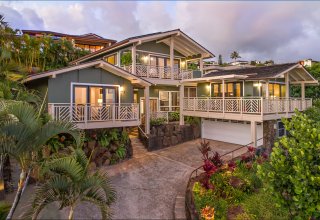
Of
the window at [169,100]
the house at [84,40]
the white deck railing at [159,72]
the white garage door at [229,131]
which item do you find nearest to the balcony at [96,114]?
the white deck railing at [159,72]

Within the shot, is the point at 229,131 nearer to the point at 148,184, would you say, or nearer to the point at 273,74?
the point at 273,74

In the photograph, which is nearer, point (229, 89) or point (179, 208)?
point (179, 208)

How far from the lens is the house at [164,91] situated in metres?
13.7

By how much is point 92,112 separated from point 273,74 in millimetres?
13457

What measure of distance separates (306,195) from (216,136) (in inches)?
609

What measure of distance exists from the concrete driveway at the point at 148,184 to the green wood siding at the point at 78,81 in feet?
16.2

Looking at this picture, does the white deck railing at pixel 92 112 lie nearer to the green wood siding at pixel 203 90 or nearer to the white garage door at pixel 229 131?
the white garage door at pixel 229 131

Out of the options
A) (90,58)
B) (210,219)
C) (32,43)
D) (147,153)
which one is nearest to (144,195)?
(210,219)

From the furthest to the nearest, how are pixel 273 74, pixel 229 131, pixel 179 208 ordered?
pixel 229 131
pixel 273 74
pixel 179 208

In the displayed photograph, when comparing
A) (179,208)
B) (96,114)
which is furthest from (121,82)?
(179,208)

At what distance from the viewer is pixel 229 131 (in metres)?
19.9

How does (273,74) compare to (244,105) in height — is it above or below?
above

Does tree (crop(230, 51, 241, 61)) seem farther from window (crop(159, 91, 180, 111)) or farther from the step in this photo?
the step

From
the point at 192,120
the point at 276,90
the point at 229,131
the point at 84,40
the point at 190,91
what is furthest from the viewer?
the point at 84,40
